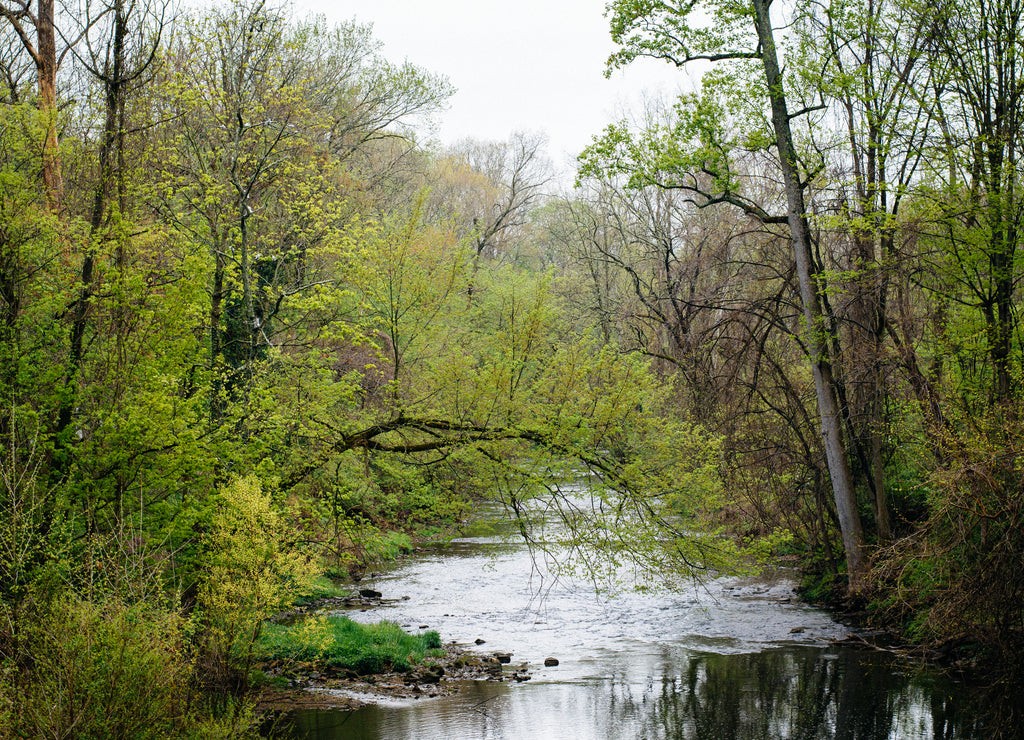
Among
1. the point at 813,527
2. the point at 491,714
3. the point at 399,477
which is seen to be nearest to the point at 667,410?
the point at 813,527

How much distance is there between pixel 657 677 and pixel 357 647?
468 centimetres

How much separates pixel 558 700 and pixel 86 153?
10.1m

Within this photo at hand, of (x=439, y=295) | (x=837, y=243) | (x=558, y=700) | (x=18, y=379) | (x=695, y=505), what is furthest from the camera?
(x=439, y=295)

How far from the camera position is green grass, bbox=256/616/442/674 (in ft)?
40.3

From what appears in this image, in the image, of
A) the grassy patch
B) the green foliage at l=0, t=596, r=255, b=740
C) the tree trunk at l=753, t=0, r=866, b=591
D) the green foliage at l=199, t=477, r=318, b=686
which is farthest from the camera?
the grassy patch

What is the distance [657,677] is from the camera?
39.5ft

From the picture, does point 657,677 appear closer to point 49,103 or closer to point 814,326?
point 814,326

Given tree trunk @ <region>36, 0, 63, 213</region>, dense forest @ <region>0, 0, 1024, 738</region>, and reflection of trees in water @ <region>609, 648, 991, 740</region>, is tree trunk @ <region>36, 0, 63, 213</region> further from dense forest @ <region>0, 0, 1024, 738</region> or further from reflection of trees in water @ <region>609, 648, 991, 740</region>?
reflection of trees in water @ <region>609, 648, 991, 740</region>

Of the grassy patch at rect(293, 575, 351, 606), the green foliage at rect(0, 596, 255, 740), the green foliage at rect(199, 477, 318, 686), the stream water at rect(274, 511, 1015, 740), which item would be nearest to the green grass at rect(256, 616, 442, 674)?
the stream water at rect(274, 511, 1015, 740)

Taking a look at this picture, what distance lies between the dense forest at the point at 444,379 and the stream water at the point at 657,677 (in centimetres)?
110

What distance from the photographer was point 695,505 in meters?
11.9

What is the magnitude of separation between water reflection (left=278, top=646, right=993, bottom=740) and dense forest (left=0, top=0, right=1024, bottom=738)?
3.59 ft

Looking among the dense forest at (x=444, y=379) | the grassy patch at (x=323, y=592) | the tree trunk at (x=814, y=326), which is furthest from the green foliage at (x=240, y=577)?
the tree trunk at (x=814, y=326)

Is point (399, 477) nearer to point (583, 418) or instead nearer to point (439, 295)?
point (583, 418)
